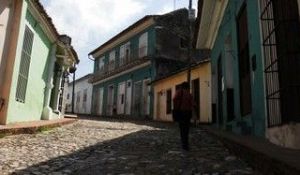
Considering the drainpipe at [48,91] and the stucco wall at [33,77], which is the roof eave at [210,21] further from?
the drainpipe at [48,91]

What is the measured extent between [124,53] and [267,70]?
25052 mm

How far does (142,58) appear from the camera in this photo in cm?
2670

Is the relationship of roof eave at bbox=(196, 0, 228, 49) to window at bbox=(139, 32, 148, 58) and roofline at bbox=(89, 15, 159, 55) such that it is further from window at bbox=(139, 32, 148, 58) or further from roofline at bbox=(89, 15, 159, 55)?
window at bbox=(139, 32, 148, 58)

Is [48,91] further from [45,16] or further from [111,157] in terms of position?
[111,157]

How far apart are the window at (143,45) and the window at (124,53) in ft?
7.04

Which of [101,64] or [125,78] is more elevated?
[101,64]

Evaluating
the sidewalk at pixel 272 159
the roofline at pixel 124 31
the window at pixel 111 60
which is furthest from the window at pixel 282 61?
the window at pixel 111 60

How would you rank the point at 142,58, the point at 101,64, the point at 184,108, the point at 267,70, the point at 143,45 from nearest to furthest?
1. the point at 267,70
2. the point at 184,108
3. the point at 142,58
4. the point at 143,45
5. the point at 101,64

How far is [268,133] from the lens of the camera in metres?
5.92

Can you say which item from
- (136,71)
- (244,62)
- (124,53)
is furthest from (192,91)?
(244,62)

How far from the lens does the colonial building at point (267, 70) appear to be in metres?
5.12

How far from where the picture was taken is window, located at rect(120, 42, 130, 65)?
29906 millimetres

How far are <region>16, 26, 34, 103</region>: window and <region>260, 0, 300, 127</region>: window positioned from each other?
22.5ft

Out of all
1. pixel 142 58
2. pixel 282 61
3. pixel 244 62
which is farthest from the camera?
pixel 142 58
